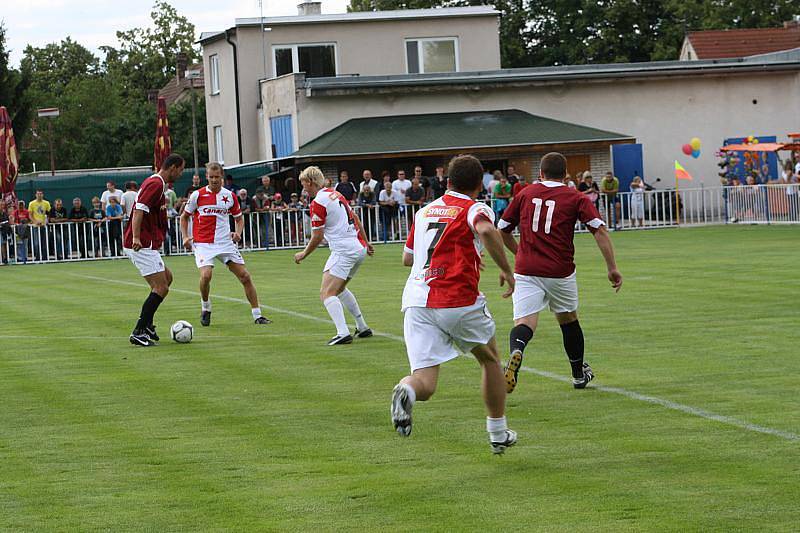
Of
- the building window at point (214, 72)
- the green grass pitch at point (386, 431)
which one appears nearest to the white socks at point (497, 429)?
the green grass pitch at point (386, 431)

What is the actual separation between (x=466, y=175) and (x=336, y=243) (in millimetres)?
6411

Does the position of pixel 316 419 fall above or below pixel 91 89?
below

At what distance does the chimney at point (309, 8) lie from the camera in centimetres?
5488

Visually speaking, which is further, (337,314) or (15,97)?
(15,97)

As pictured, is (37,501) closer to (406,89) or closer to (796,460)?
(796,460)

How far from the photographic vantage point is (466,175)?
7961 mm

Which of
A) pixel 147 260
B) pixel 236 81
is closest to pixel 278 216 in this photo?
pixel 236 81

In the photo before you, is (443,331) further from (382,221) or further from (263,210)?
(382,221)

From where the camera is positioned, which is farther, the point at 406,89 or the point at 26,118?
the point at 26,118

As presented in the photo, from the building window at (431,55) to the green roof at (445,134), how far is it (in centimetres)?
817

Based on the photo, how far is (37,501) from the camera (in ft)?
23.5

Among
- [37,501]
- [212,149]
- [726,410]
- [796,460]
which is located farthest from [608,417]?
[212,149]

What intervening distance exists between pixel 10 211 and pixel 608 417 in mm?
26839

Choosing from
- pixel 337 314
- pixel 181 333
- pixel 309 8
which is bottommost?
pixel 181 333
